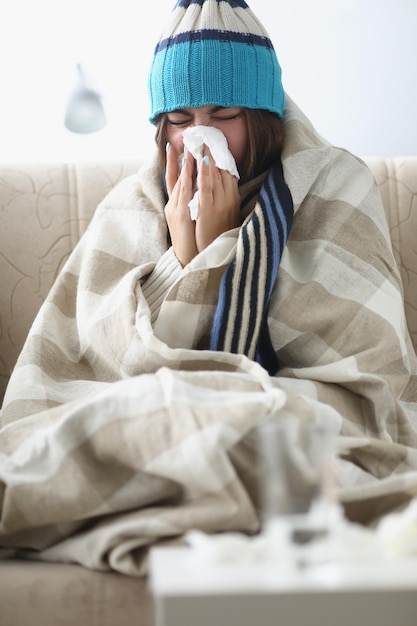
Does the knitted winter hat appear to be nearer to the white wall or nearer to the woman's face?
the woman's face

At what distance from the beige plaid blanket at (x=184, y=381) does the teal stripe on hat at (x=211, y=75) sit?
0.12 metres

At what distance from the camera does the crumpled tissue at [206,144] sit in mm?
1581

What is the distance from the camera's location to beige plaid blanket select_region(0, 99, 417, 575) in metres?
1.07

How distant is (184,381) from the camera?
3.76ft

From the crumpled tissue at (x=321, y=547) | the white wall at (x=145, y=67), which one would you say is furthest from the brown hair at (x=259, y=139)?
the crumpled tissue at (x=321, y=547)

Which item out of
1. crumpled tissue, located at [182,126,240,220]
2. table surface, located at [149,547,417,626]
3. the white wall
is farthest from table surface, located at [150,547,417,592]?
the white wall

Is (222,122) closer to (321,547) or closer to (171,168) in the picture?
(171,168)

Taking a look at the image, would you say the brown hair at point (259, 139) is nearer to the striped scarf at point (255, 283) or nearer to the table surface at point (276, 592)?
the striped scarf at point (255, 283)

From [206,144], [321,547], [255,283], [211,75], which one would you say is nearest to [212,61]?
[211,75]

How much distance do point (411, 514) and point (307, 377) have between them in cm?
61

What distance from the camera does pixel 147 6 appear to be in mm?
2217

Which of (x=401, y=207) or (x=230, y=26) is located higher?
(x=230, y=26)

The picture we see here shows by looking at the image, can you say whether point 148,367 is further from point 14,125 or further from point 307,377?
point 14,125

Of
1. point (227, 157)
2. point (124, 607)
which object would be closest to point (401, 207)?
point (227, 157)
